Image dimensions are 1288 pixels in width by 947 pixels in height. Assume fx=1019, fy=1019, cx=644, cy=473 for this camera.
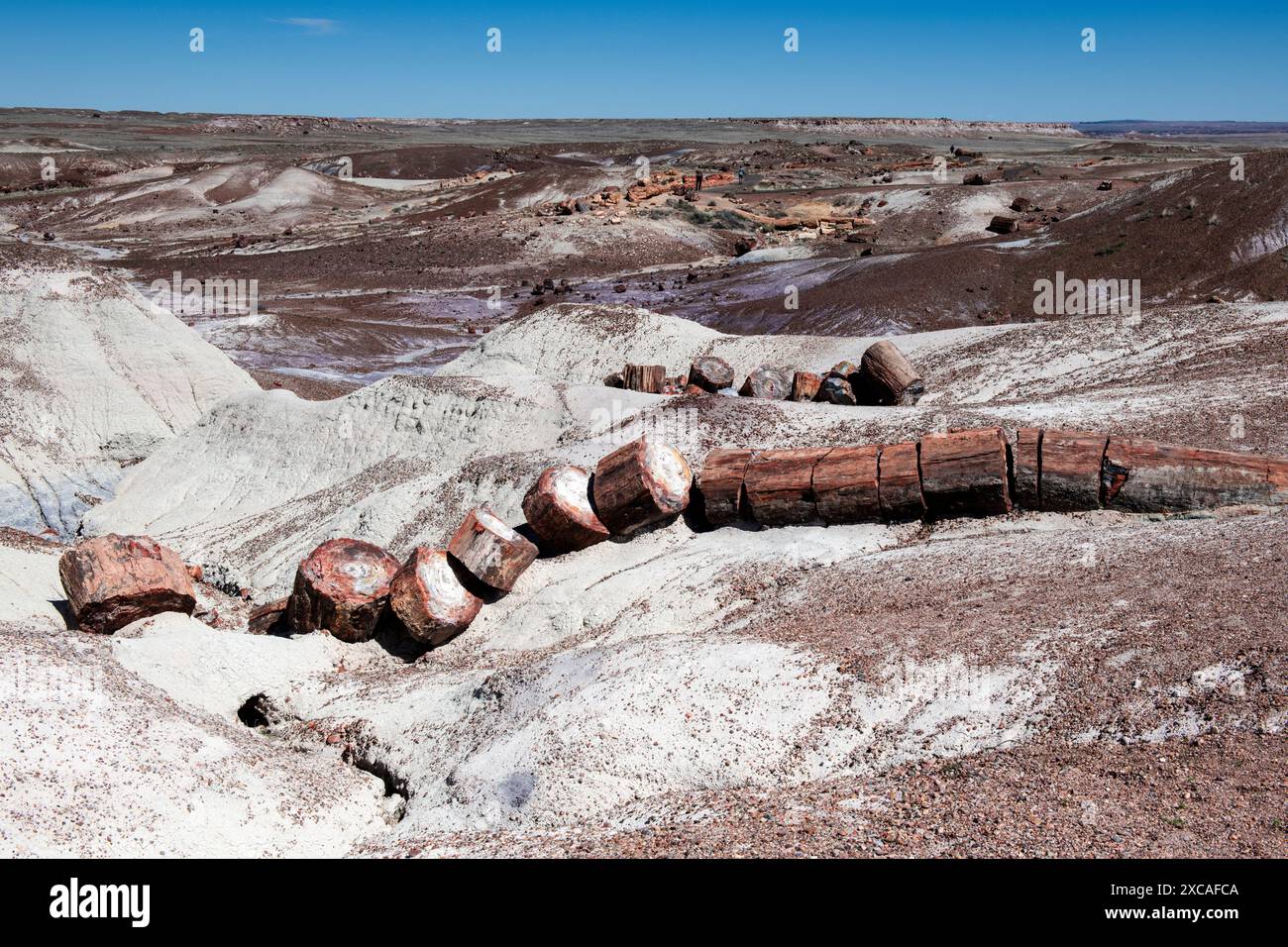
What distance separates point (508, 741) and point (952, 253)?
71.6 ft

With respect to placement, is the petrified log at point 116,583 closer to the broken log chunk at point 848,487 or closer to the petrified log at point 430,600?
the petrified log at point 430,600

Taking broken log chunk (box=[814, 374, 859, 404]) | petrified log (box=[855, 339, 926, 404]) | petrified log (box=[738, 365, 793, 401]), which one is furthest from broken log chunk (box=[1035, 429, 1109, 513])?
petrified log (box=[738, 365, 793, 401])

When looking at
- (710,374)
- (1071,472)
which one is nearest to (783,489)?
(1071,472)

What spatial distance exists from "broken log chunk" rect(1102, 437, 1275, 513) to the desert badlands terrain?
2cm

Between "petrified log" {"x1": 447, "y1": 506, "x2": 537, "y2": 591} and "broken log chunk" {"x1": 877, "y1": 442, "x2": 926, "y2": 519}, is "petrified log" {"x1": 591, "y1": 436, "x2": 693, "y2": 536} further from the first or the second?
"broken log chunk" {"x1": 877, "y1": 442, "x2": 926, "y2": 519}

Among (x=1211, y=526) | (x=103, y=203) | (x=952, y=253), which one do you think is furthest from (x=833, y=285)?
(x=103, y=203)

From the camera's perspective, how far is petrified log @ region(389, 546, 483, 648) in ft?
29.2

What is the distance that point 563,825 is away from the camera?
18.5ft

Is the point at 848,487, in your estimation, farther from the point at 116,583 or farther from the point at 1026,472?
the point at 116,583

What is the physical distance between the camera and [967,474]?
28.6ft

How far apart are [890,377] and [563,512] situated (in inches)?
216

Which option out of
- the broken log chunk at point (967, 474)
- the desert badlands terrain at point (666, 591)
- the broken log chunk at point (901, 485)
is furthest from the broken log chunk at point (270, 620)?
the broken log chunk at point (967, 474)
